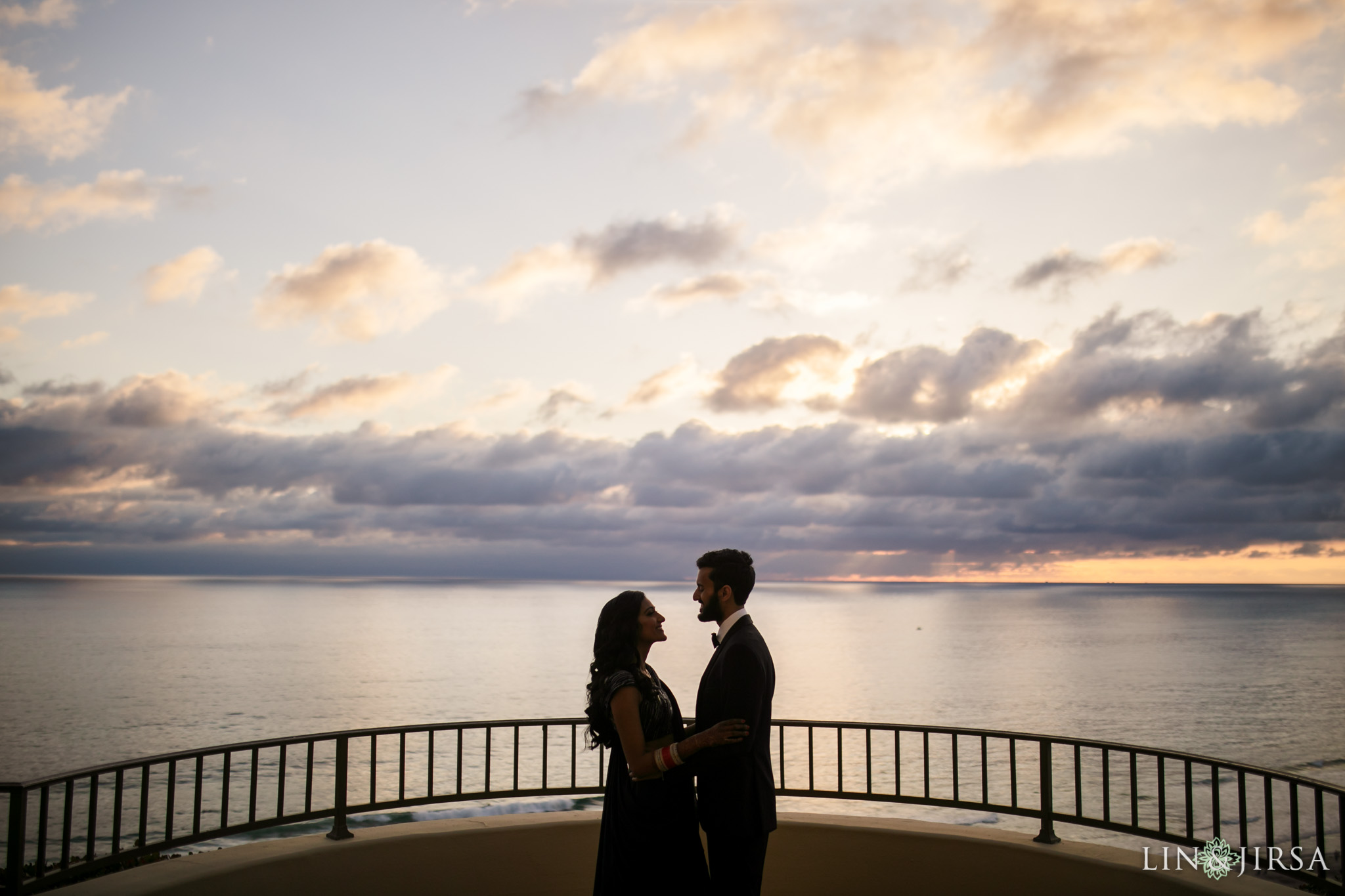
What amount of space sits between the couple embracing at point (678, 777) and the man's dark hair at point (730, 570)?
0.21 m

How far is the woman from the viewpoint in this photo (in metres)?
3.38

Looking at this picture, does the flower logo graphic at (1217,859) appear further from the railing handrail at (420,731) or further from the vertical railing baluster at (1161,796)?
the railing handrail at (420,731)

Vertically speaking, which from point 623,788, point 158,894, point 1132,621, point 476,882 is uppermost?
point 623,788

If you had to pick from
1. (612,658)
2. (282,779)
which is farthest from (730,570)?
(282,779)

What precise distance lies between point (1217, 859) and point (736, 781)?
2.70 meters

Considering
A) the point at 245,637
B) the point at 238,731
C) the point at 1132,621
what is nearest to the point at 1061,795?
the point at 238,731

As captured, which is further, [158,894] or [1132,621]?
[1132,621]

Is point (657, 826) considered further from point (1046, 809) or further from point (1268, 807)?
point (1268, 807)

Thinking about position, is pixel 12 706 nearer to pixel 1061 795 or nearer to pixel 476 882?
pixel 1061 795

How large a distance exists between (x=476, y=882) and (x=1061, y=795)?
88.4 feet

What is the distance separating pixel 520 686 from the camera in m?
51.6

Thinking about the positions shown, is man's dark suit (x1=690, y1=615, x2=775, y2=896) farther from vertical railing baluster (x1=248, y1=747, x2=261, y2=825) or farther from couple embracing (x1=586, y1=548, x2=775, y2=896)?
vertical railing baluster (x1=248, y1=747, x2=261, y2=825)

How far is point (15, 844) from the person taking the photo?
4.00 meters

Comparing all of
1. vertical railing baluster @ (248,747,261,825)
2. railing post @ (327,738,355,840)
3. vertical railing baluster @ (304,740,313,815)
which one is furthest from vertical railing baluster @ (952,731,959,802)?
vertical railing baluster @ (248,747,261,825)
